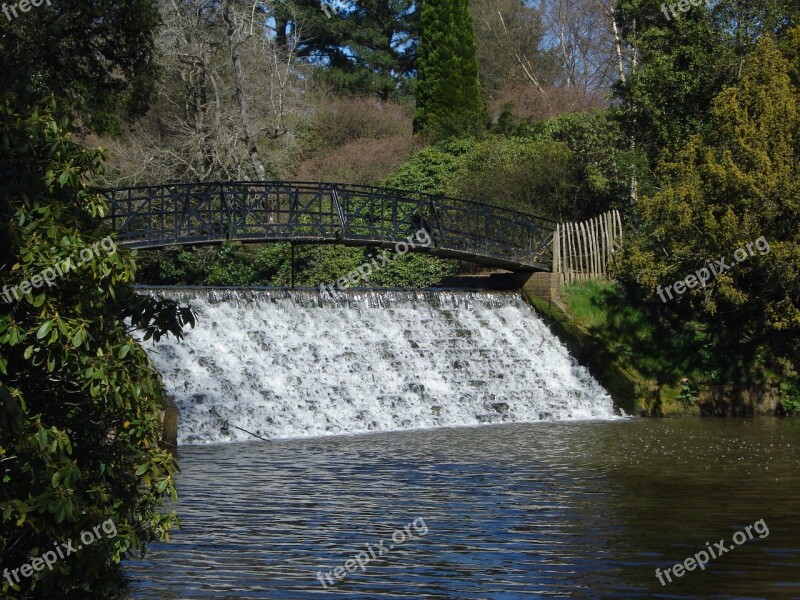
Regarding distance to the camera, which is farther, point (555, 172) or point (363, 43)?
point (363, 43)

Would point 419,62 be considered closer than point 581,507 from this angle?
No

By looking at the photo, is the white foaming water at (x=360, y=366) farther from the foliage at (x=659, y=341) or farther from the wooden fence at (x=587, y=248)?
the wooden fence at (x=587, y=248)

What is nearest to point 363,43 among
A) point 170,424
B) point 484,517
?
point 170,424

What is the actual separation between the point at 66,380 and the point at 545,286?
19052 mm

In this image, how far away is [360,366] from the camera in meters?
20.7

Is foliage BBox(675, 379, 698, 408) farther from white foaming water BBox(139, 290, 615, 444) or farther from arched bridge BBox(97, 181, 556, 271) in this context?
arched bridge BBox(97, 181, 556, 271)

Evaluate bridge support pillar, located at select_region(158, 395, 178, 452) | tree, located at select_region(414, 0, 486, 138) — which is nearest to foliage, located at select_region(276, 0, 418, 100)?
tree, located at select_region(414, 0, 486, 138)

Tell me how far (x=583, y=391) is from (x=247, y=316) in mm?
6641

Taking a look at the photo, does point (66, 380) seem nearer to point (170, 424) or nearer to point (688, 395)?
point (170, 424)

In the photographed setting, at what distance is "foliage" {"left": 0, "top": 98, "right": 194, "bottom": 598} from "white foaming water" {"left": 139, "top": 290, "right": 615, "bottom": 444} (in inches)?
422

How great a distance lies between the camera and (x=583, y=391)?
22094 millimetres

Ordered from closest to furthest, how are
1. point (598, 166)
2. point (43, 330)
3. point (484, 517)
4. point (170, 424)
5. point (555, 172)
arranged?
point (43, 330), point (484, 517), point (170, 424), point (598, 166), point (555, 172)

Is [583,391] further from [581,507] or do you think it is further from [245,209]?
[581,507]

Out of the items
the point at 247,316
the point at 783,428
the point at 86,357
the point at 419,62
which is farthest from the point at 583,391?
the point at 419,62
